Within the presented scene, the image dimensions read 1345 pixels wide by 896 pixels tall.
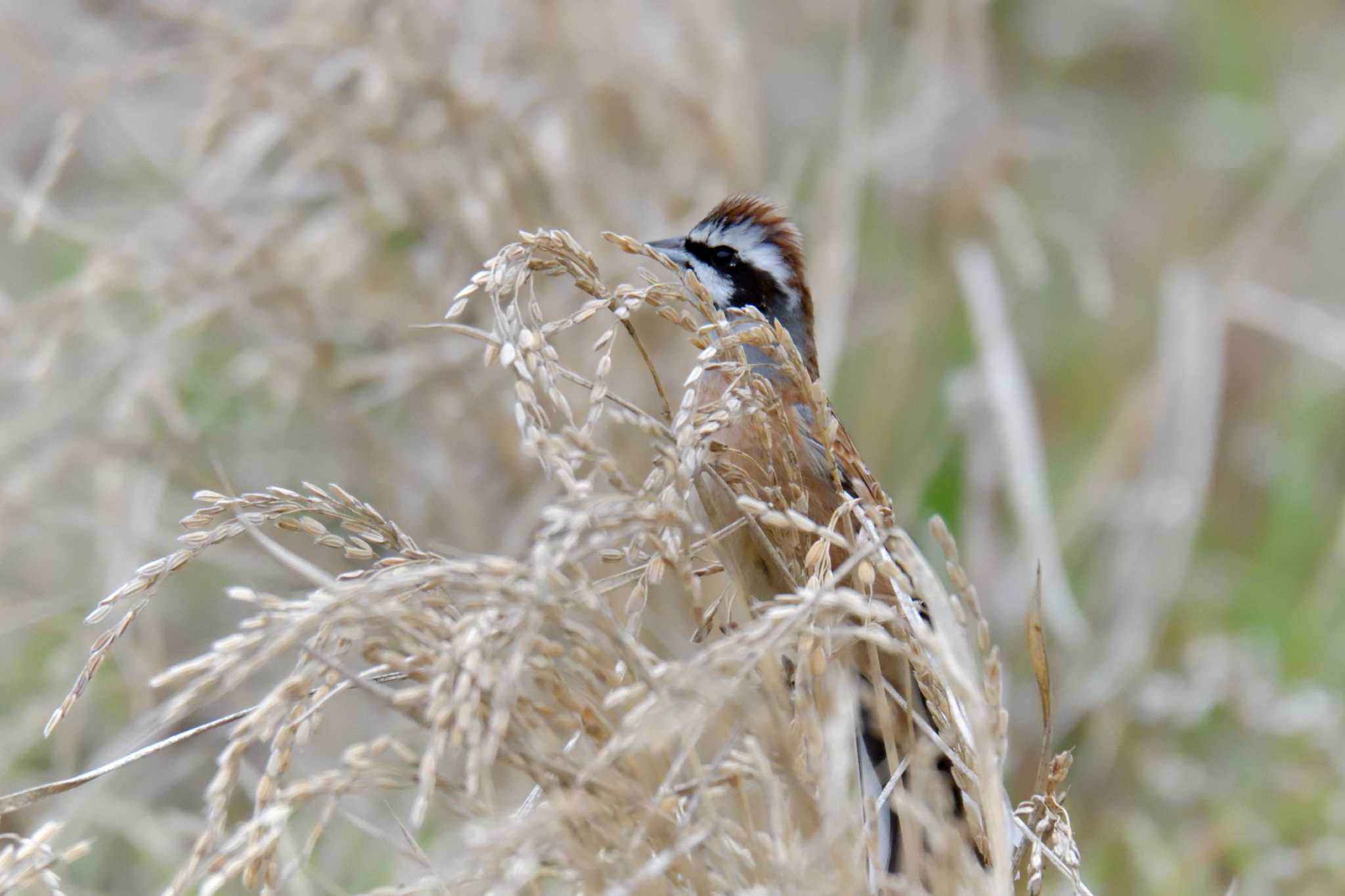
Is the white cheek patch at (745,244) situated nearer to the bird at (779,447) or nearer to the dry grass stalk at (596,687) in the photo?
the bird at (779,447)

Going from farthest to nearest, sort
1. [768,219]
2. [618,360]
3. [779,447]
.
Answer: [618,360] → [768,219] → [779,447]

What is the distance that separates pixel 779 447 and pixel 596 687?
0.38 m

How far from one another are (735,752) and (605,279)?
2.40 m

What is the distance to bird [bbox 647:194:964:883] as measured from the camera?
5.01 feet

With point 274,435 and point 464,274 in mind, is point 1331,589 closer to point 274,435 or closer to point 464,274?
point 464,274

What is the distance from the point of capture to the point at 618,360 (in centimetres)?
387

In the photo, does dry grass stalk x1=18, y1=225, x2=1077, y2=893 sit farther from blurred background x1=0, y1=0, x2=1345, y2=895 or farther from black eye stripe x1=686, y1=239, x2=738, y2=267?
blurred background x1=0, y1=0, x2=1345, y2=895

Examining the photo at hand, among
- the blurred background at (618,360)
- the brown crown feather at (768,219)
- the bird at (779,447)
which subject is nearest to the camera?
the bird at (779,447)

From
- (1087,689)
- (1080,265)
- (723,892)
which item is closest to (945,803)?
(723,892)

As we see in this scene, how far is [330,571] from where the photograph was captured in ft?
12.3

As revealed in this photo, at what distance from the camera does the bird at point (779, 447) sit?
1.53 m

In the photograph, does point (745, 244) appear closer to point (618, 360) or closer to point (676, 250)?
point (676, 250)

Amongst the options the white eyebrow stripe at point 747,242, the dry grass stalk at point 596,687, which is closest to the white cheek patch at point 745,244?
the white eyebrow stripe at point 747,242

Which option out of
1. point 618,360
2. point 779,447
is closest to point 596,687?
point 779,447
